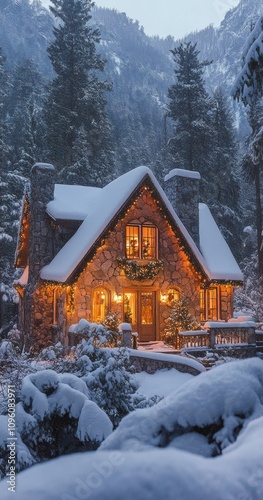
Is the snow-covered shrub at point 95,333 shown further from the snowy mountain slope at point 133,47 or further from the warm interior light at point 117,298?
the snowy mountain slope at point 133,47

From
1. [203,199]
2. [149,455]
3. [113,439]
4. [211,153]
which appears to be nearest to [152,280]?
[113,439]

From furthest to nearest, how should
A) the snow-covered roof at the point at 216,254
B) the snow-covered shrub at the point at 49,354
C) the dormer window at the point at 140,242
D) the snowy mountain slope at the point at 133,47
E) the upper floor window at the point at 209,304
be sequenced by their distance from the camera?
the snowy mountain slope at the point at 133,47 < the upper floor window at the point at 209,304 < the snow-covered roof at the point at 216,254 < the dormer window at the point at 140,242 < the snow-covered shrub at the point at 49,354

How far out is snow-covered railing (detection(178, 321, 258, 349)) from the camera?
17188 millimetres

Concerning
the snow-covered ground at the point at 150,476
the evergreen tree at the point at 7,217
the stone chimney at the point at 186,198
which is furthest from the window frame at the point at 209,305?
the snow-covered ground at the point at 150,476

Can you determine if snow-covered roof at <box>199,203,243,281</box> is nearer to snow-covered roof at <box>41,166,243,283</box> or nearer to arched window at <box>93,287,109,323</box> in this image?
snow-covered roof at <box>41,166,243,283</box>

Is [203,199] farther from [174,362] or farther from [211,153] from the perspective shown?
[174,362]

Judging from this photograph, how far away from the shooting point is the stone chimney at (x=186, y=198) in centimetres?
2161

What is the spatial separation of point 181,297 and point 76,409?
1380 centimetres

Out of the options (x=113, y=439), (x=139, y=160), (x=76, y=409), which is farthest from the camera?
(x=139, y=160)

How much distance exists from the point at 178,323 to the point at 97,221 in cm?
524

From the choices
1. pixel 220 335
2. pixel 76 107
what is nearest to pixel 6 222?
pixel 76 107

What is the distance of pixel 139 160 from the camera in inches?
2347

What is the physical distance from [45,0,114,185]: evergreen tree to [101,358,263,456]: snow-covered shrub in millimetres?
32699

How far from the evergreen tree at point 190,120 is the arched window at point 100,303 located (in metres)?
20.8
